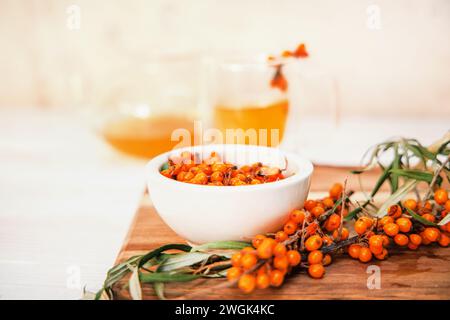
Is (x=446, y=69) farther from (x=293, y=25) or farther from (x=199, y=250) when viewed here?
(x=199, y=250)

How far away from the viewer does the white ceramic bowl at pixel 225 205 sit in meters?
0.59

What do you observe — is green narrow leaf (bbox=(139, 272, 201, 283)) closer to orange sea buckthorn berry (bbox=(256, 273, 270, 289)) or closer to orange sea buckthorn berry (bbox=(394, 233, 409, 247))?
orange sea buckthorn berry (bbox=(256, 273, 270, 289))

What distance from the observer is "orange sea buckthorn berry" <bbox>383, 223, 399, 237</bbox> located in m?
0.63

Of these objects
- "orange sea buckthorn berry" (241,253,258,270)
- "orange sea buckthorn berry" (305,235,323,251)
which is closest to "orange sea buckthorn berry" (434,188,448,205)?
"orange sea buckthorn berry" (305,235,323,251)

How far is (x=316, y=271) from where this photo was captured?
563 mm

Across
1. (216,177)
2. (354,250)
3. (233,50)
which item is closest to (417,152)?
(354,250)

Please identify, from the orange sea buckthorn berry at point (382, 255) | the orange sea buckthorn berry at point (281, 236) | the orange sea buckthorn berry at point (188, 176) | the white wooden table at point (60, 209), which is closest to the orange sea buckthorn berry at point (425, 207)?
the orange sea buckthorn berry at point (382, 255)

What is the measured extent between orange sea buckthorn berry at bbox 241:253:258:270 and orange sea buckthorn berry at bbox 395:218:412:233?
9.0 inches

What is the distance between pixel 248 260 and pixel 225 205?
0.10 meters

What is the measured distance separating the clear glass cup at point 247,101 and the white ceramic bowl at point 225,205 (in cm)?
36

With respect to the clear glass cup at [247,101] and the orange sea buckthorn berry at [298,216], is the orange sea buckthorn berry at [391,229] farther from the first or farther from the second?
the clear glass cup at [247,101]

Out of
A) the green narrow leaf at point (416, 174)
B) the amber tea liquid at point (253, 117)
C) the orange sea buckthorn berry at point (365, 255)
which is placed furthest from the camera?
the amber tea liquid at point (253, 117)

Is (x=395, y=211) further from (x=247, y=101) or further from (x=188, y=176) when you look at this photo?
(x=247, y=101)
